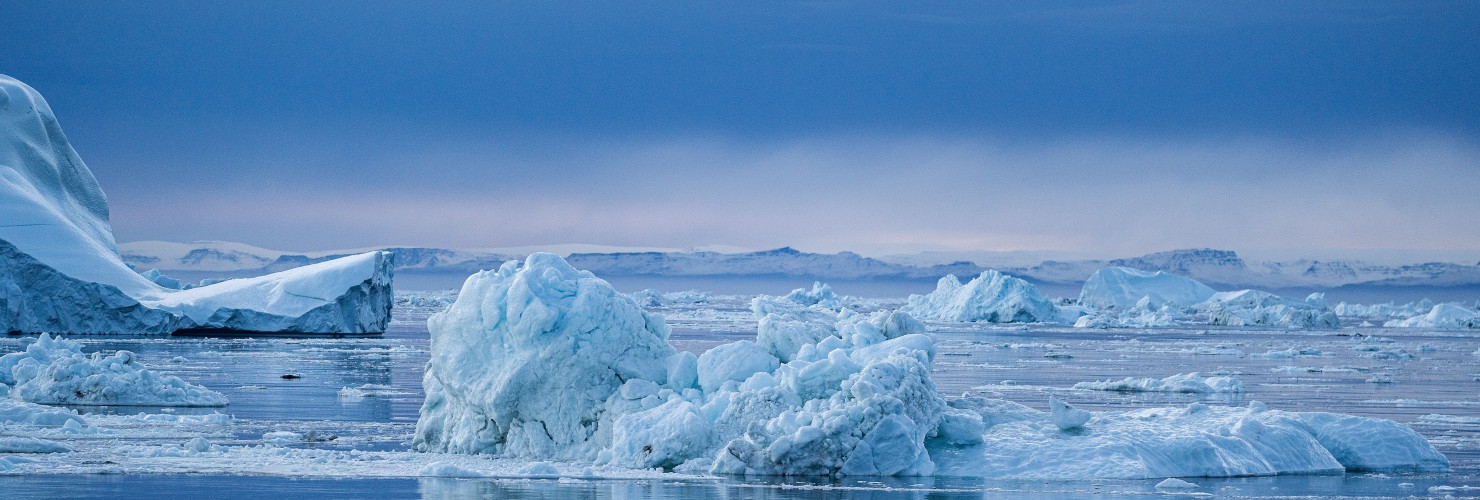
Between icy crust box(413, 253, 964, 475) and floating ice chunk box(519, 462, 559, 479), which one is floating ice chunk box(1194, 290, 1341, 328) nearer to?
icy crust box(413, 253, 964, 475)

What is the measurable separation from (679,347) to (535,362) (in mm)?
18707

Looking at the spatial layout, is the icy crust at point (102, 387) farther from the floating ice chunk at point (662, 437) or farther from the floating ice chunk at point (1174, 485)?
the floating ice chunk at point (1174, 485)

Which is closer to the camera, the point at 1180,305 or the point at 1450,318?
the point at 1450,318

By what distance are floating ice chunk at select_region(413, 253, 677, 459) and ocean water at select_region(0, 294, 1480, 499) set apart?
77 cm

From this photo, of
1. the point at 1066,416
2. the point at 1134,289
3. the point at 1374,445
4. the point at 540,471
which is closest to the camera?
the point at 540,471

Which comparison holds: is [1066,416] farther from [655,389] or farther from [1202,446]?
[655,389]

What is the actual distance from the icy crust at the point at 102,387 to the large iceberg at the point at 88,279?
19195 mm

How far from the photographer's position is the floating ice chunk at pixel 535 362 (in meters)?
11.4

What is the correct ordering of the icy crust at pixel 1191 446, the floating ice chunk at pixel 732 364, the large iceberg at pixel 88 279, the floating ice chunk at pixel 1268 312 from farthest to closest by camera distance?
the floating ice chunk at pixel 1268 312 < the large iceberg at pixel 88 279 < the floating ice chunk at pixel 732 364 < the icy crust at pixel 1191 446

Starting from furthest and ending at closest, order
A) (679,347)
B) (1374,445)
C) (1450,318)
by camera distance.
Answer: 1. (1450,318)
2. (679,347)
3. (1374,445)

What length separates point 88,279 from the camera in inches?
1347

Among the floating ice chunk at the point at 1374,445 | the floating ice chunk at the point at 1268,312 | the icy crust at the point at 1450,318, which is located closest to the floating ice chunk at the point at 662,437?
the floating ice chunk at the point at 1374,445

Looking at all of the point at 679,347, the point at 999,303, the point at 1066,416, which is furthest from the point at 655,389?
the point at 999,303

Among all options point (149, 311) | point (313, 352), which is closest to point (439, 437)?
Result: point (313, 352)
